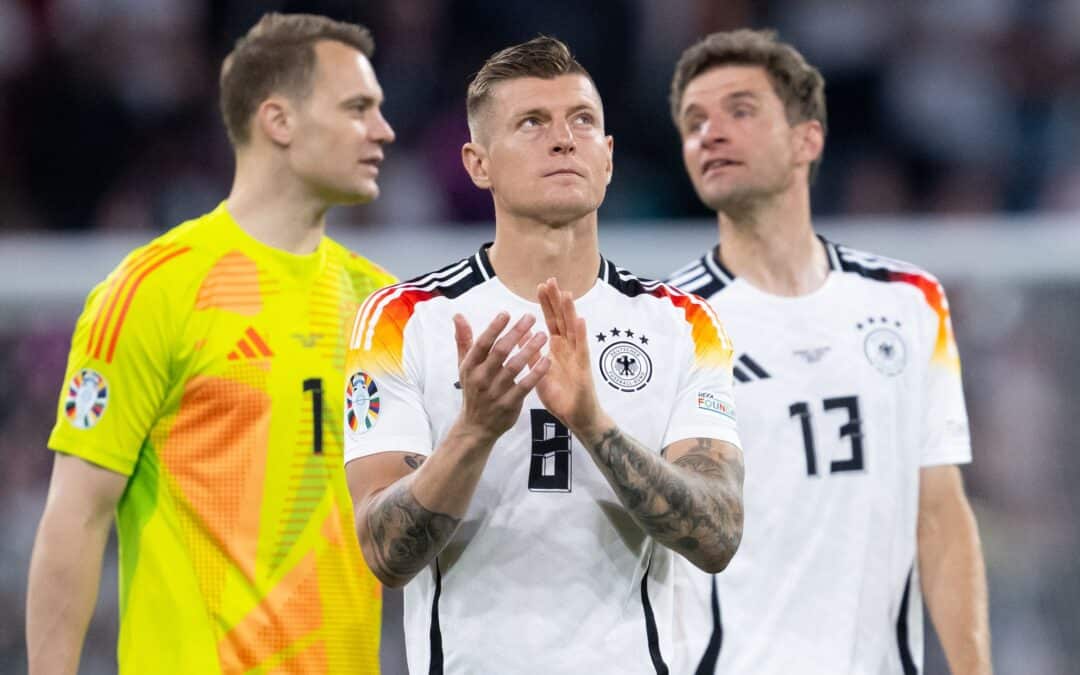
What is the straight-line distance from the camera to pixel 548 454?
144 inches

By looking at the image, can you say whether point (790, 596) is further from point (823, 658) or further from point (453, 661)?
point (453, 661)

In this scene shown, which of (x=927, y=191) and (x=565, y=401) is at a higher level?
(x=927, y=191)

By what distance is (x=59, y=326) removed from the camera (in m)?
7.10

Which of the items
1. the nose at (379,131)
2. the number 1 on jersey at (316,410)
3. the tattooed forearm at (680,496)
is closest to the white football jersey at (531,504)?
the tattooed forearm at (680,496)

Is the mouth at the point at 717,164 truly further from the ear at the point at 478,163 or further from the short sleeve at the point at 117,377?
the short sleeve at the point at 117,377

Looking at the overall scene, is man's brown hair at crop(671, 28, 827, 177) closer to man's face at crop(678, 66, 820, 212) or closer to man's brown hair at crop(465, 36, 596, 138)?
man's face at crop(678, 66, 820, 212)

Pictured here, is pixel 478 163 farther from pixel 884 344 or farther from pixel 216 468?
pixel 884 344

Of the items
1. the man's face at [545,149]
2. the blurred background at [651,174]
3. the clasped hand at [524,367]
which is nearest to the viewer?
the clasped hand at [524,367]

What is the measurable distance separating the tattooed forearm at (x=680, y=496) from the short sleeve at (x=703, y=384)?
3.4 inches

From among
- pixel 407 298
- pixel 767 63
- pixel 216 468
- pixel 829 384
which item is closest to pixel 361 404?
pixel 407 298

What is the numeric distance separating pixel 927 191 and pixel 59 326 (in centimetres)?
503

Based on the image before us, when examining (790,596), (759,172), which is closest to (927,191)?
(759,172)

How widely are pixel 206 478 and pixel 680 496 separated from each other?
1532mm

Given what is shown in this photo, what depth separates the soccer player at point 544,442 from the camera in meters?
3.41
